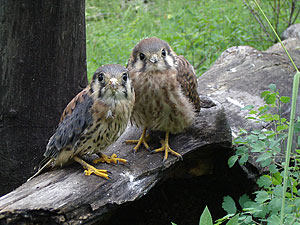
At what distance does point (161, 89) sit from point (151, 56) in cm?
24

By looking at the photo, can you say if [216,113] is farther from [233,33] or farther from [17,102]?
[233,33]

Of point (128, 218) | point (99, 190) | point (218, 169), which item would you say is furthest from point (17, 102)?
point (218, 169)

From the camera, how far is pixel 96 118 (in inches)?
117

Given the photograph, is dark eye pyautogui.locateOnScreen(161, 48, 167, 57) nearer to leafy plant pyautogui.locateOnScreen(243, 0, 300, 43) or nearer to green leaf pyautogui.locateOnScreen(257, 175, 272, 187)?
green leaf pyautogui.locateOnScreen(257, 175, 272, 187)

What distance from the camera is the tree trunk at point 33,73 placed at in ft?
11.3

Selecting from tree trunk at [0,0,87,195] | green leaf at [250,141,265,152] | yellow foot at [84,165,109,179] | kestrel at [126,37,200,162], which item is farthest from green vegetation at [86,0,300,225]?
green leaf at [250,141,265,152]

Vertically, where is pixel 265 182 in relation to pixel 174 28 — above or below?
below

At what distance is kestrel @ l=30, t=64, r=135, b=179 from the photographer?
9.75 ft

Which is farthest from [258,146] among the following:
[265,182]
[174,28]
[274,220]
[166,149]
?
[174,28]

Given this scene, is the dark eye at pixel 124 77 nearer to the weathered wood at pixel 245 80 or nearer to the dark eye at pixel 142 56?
the dark eye at pixel 142 56

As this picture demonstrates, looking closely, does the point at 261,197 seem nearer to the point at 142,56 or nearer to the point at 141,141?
the point at 141,141

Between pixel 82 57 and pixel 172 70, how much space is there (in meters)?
0.90

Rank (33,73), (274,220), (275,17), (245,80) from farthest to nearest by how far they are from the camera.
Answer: (275,17)
(245,80)
(33,73)
(274,220)

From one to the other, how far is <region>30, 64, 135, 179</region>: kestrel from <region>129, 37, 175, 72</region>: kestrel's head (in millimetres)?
242
